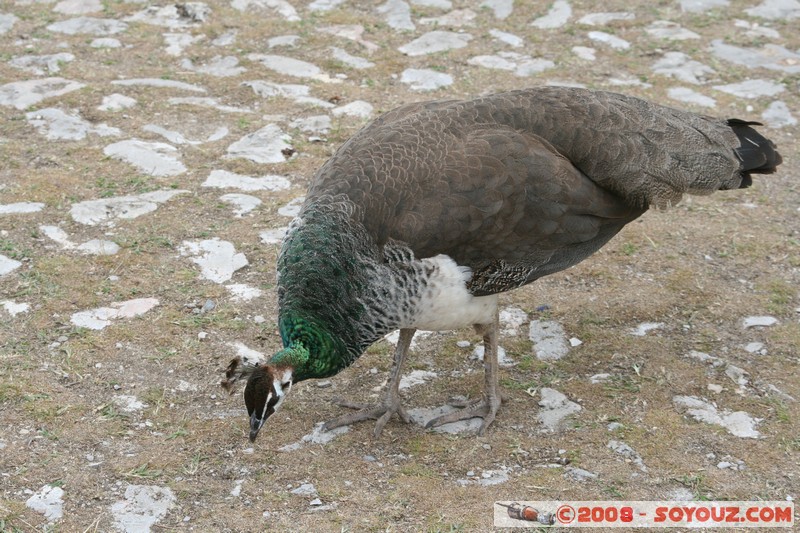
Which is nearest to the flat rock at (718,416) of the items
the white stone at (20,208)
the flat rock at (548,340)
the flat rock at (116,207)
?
the flat rock at (548,340)

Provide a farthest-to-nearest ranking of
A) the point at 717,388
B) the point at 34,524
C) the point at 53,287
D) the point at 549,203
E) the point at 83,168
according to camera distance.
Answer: the point at 83,168, the point at 53,287, the point at 717,388, the point at 549,203, the point at 34,524

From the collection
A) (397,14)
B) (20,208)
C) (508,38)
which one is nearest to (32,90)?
(20,208)

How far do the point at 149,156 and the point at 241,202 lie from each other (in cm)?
89

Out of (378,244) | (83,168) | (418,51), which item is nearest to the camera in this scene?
(378,244)

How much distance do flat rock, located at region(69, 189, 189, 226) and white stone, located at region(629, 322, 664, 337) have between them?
3.09 meters

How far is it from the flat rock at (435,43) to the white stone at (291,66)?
895mm

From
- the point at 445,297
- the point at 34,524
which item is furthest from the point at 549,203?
the point at 34,524

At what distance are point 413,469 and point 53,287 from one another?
2373 millimetres

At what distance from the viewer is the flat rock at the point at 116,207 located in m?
5.79

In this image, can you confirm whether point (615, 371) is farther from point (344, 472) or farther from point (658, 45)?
point (658, 45)

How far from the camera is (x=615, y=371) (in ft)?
16.0

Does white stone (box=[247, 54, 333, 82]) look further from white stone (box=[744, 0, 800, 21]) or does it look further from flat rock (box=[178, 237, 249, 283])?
white stone (box=[744, 0, 800, 21])

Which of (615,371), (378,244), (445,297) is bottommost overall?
(615,371)

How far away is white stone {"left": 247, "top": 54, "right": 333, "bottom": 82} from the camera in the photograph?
7.74 m
